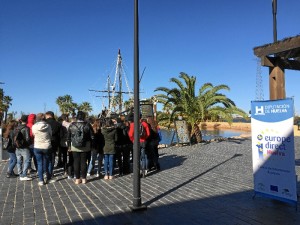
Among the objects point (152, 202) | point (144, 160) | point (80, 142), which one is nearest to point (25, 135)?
point (80, 142)

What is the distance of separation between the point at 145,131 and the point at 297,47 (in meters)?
4.78

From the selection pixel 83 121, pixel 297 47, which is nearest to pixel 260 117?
pixel 297 47

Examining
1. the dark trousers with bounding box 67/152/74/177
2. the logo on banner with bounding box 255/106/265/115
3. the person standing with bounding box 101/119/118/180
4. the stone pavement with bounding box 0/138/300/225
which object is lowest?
the stone pavement with bounding box 0/138/300/225

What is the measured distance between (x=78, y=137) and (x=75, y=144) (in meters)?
0.20

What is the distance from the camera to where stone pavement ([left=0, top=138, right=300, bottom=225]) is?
5297mm

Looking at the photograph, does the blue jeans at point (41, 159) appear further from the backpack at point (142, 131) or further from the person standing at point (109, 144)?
the backpack at point (142, 131)

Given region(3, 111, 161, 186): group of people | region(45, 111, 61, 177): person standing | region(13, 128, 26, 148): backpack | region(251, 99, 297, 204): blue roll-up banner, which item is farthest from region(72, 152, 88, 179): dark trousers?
region(251, 99, 297, 204): blue roll-up banner

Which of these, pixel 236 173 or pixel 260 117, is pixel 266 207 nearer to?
pixel 260 117

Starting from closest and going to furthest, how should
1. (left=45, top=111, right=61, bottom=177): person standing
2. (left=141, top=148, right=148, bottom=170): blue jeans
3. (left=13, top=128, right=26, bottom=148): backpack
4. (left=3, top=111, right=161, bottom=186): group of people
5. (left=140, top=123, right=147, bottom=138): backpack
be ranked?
(left=3, top=111, right=161, bottom=186): group of people → (left=13, top=128, right=26, bottom=148): backpack → (left=140, top=123, right=147, bottom=138): backpack → (left=45, top=111, right=61, bottom=177): person standing → (left=141, top=148, right=148, bottom=170): blue jeans

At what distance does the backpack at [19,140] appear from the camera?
27.9 ft

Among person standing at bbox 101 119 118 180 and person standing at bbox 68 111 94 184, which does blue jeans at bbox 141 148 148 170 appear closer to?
person standing at bbox 101 119 118 180

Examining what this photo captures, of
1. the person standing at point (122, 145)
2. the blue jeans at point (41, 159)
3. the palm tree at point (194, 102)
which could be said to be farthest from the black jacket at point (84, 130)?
the palm tree at point (194, 102)

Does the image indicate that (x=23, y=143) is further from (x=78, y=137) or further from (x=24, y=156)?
(x=78, y=137)

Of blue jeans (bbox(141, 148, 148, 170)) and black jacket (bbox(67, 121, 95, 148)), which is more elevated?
black jacket (bbox(67, 121, 95, 148))
